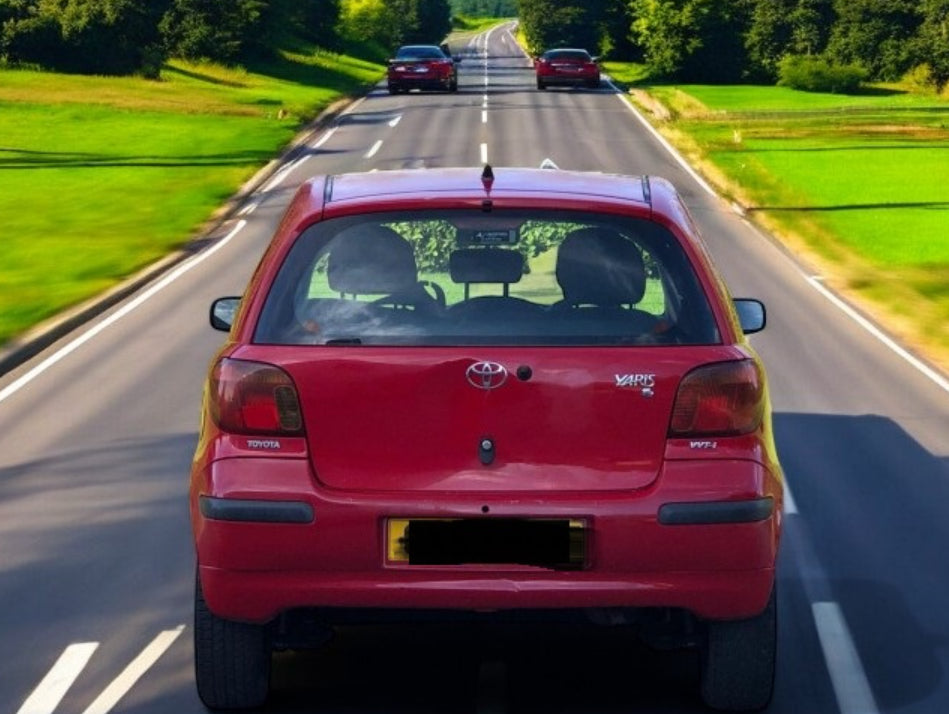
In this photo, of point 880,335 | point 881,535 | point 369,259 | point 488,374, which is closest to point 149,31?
point 880,335

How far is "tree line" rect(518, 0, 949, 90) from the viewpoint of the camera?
77.4 m

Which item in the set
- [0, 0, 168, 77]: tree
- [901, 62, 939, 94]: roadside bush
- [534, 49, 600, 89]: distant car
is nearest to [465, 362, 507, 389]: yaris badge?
[534, 49, 600, 89]: distant car

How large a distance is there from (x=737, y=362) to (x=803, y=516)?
3901 millimetres

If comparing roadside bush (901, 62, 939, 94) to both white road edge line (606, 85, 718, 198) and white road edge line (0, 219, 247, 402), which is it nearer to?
white road edge line (606, 85, 718, 198)

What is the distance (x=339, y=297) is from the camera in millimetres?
5898

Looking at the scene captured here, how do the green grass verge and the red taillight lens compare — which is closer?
the red taillight lens

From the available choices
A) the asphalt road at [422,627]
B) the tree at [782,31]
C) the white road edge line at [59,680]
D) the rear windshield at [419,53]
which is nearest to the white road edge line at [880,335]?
the asphalt road at [422,627]

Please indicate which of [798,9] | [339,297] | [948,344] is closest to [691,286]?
[339,297]

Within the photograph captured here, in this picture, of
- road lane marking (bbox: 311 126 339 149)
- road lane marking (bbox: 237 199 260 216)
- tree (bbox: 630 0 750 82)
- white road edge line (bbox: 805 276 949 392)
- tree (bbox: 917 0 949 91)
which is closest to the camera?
white road edge line (bbox: 805 276 949 392)

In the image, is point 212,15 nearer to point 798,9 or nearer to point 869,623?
point 798,9

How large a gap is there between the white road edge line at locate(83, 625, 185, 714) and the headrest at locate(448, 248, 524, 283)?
181cm

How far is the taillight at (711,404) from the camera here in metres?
5.55

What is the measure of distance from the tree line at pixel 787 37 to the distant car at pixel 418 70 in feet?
54.5

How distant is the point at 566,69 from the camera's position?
211 feet
